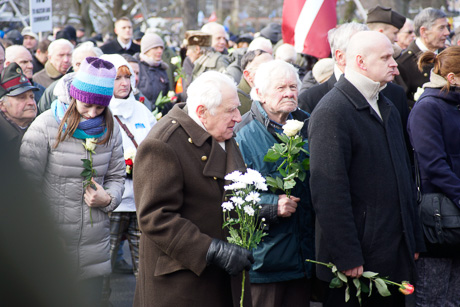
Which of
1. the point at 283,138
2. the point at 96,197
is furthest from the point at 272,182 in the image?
the point at 96,197

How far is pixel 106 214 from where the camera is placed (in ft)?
15.0

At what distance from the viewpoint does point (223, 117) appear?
3562 millimetres

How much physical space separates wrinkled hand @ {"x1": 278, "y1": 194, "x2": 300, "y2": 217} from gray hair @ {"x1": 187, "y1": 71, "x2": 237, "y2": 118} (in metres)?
0.89

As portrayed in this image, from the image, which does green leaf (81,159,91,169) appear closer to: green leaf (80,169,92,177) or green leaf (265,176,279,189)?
green leaf (80,169,92,177)

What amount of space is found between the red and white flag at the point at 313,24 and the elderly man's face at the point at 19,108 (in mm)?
3978

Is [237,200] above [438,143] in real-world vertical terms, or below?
above

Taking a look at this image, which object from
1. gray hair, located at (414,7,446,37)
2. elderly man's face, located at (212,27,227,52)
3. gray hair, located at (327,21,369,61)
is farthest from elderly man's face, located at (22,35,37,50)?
gray hair, located at (327,21,369,61)

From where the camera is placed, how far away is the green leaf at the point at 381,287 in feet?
→ 12.5

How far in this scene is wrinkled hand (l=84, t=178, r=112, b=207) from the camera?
4.36m

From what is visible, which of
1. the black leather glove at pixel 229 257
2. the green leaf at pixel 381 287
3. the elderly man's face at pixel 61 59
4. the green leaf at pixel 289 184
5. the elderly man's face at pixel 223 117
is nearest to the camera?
the black leather glove at pixel 229 257

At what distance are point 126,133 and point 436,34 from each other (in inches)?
150

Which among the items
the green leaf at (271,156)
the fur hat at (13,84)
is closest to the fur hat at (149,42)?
the fur hat at (13,84)

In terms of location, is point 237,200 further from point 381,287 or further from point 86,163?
point 86,163

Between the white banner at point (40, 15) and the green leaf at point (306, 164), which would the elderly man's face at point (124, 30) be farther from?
the green leaf at point (306, 164)
